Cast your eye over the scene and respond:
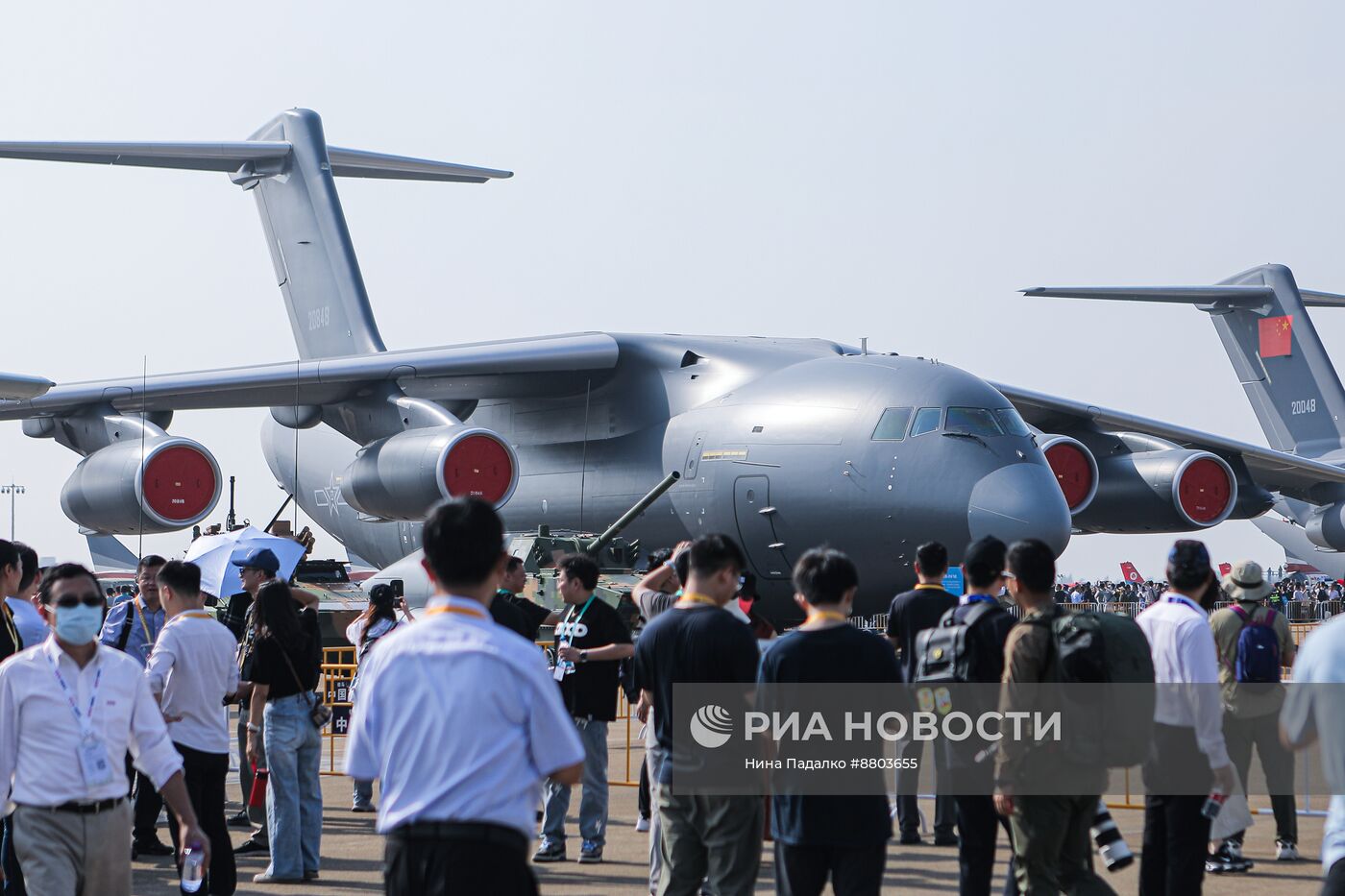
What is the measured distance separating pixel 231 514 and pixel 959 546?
894 centimetres

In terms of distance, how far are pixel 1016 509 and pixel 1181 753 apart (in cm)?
738

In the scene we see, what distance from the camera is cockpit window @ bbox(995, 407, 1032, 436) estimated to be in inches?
551

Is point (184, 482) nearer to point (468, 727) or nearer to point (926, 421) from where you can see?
point (926, 421)

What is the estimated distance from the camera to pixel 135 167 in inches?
813

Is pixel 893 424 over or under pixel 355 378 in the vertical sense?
under

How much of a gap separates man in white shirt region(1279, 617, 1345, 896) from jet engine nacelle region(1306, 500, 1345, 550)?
63.6 ft

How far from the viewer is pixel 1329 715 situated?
3.97 m

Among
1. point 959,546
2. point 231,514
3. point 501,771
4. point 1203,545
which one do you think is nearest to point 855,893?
point 501,771

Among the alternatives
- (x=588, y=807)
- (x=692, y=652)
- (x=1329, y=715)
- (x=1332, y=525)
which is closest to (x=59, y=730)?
(x=692, y=652)

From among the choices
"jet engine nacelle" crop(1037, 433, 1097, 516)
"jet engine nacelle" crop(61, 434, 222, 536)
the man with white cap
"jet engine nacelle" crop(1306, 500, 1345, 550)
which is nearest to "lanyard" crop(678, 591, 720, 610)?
the man with white cap

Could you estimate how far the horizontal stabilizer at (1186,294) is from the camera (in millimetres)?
25031

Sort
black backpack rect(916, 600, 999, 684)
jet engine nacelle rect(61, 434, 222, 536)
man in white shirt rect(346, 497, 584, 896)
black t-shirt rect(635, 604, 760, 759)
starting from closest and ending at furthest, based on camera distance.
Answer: man in white shirt rect(346, 497, 584, 896), black t-shirt rect(635, 604, 760, 759), black backpack rect(916, 600, 999, 684), jet engine nacelle rect(61, 434, 222, 536)

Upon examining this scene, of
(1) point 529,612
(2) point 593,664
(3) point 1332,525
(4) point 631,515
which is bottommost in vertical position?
(2) point 593,664

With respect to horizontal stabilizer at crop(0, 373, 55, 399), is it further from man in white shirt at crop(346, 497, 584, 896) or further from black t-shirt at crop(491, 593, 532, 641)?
man in white shirt at crop(346, 497, 584, 896)
